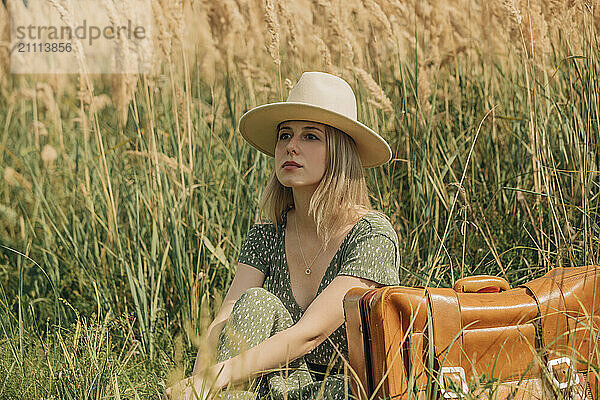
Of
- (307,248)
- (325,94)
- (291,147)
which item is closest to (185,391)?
(307,248)

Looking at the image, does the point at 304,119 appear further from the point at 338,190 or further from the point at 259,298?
the point at 259,298

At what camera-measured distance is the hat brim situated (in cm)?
229

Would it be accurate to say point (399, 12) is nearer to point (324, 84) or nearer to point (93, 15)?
point (324, 84)

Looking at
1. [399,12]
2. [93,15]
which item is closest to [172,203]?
[399,12]

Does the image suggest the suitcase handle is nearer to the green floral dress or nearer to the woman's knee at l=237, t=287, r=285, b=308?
the green floral dress

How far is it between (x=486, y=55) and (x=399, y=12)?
1.76 ft

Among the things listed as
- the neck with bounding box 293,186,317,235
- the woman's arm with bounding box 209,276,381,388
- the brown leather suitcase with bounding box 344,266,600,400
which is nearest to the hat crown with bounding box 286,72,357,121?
the neck with bounding box 293,186,317,235

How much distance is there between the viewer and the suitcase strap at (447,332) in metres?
1.75

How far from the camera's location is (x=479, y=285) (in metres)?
1.86

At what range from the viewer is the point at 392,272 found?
2236 mm

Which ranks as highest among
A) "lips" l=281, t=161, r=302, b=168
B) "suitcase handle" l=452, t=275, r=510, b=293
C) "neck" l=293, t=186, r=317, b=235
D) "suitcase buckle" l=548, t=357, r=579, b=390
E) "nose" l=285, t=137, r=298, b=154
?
"nose" l=285, t=137, r=298, b=154

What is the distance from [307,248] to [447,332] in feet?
2.39

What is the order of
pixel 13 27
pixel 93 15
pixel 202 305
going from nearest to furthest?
1. pixel 202 305
2. pixel 93 15
3. pixel 13 27

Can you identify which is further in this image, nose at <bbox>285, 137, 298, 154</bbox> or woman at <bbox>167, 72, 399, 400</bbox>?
nose at <bbox>285, 137, 298, 154</bbox>
